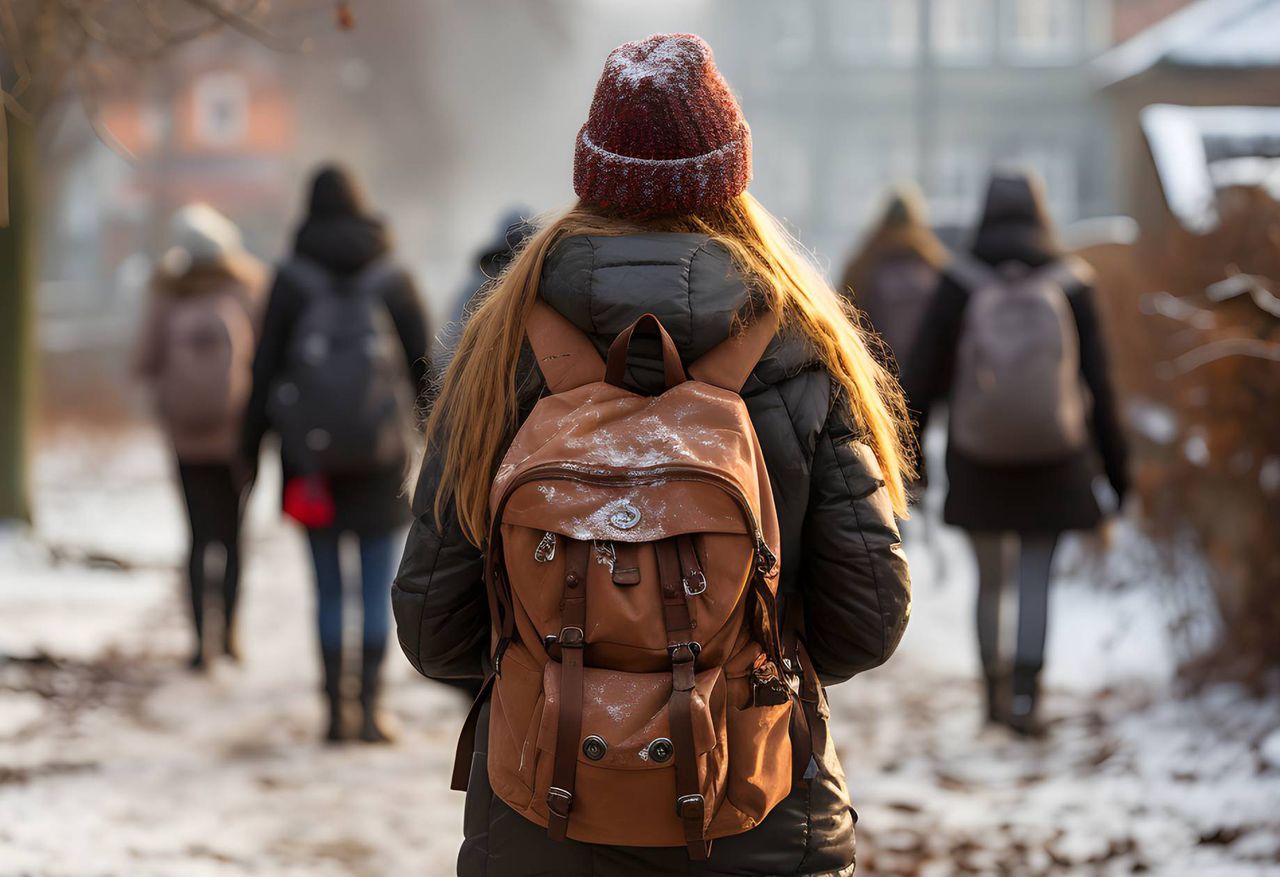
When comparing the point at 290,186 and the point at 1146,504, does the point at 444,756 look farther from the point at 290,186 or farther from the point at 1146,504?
the point at 290,186

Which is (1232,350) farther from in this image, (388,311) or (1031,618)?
(388,311)

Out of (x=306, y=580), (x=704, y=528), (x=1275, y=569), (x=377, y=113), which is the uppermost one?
(x=377, y=113)

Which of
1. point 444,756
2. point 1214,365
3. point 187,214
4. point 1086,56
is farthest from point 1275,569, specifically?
point 1086,56

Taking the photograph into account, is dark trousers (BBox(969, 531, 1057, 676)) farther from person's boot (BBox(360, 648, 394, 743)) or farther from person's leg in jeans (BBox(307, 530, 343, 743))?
person's leg in jeans (BBox(307, 530, 343, 743))

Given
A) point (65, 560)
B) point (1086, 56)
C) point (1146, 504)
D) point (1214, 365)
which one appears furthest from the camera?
point (1086, 56)

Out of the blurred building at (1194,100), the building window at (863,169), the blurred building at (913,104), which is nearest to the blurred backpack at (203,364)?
the blurred building at (1194,100)

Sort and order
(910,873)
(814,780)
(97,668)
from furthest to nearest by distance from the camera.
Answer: (97,668), (910,873), (814,780)

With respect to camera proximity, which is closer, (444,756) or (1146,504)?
(444,756)

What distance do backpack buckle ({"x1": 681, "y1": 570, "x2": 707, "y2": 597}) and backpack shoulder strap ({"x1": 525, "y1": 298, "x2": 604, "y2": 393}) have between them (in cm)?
35

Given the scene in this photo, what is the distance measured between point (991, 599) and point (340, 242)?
9.37 ft

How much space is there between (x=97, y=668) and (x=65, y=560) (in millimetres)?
2530

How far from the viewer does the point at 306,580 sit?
9.54 meters

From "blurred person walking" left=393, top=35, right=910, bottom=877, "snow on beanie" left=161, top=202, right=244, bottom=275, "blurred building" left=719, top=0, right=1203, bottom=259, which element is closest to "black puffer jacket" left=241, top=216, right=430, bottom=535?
"snow on beanie" left=161, top=202, right=244, bottom=275

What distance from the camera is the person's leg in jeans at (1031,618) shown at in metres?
5.72
